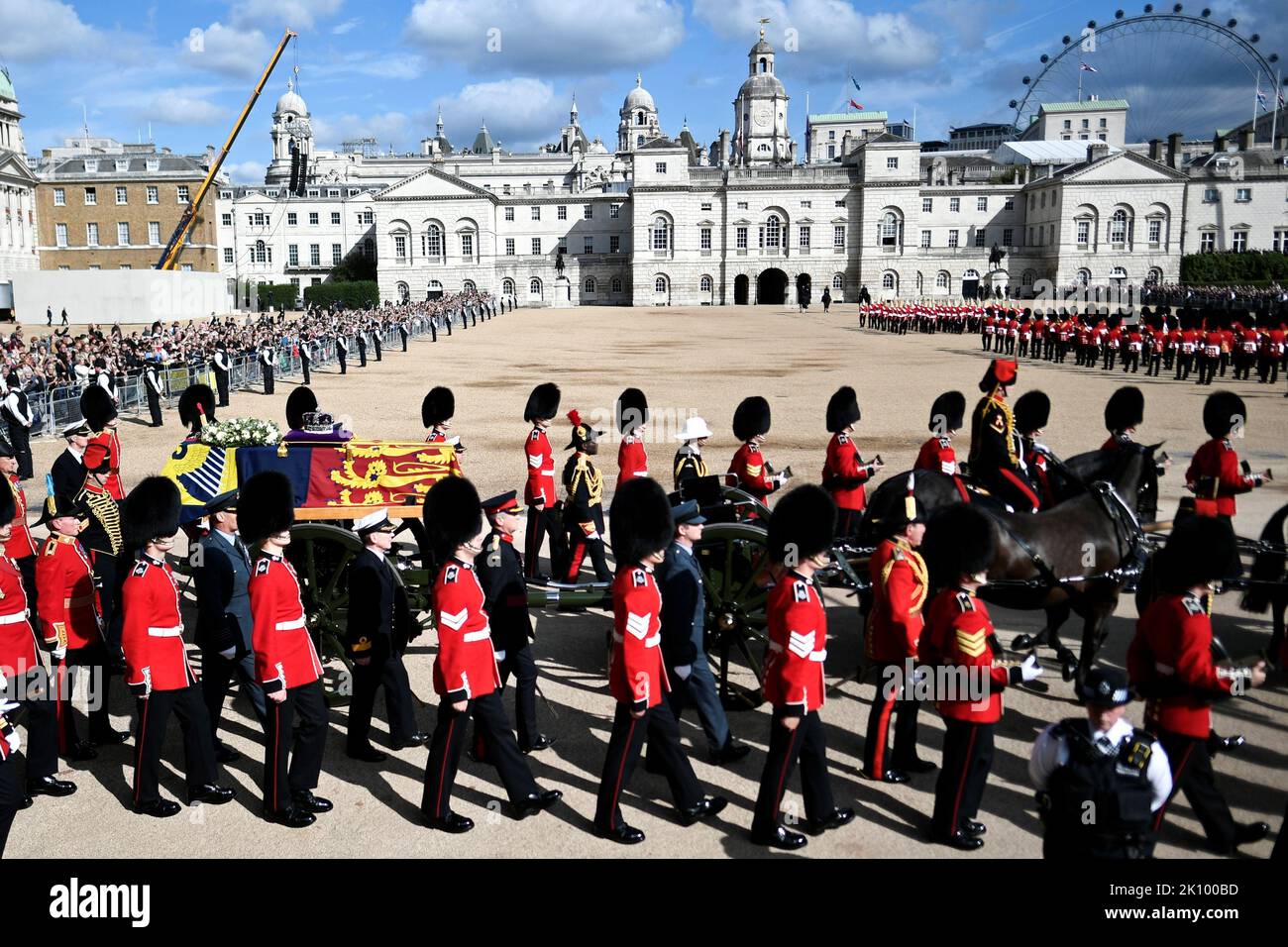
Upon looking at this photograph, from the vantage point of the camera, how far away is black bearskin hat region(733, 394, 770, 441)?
8.13m

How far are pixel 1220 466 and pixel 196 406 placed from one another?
28.1ft

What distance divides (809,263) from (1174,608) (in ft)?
244

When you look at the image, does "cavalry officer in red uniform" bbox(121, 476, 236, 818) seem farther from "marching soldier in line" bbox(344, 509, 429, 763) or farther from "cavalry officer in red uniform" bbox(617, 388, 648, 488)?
"cavalry officer in red uniform" bbox(617, 388, 648, 488)

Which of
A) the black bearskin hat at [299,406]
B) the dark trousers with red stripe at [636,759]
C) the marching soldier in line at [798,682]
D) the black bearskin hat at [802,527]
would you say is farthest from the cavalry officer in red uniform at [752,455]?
the black bearskin hat at [299,406]

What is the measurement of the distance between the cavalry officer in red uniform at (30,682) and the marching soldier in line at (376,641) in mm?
1543

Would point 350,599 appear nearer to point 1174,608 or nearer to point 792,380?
point 1174,608

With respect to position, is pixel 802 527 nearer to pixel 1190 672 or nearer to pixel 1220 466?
pixel 1190 672

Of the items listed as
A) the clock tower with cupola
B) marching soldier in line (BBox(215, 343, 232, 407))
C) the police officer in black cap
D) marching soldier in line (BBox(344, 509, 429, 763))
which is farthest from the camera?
the clock tower with cupola

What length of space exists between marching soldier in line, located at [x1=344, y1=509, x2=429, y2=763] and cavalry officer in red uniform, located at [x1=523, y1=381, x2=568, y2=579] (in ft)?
8.66

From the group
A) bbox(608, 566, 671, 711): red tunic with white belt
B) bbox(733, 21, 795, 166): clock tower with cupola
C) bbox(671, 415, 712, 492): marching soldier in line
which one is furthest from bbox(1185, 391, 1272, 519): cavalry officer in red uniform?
bbox(733, 21, 795, 166): clock tower with cupola

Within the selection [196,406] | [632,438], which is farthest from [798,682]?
[196,406]

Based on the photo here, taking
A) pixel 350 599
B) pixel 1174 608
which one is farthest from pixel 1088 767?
pixel 350 599

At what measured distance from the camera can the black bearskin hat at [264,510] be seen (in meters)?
5.21

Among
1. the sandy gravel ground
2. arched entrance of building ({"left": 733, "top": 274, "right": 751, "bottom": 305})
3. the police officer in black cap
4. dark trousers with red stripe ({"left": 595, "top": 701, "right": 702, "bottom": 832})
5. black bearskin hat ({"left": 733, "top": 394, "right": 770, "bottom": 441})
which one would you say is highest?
arched entrance of building ({"left": 733, "top": 274, "right": 751, "bottom": 305})
